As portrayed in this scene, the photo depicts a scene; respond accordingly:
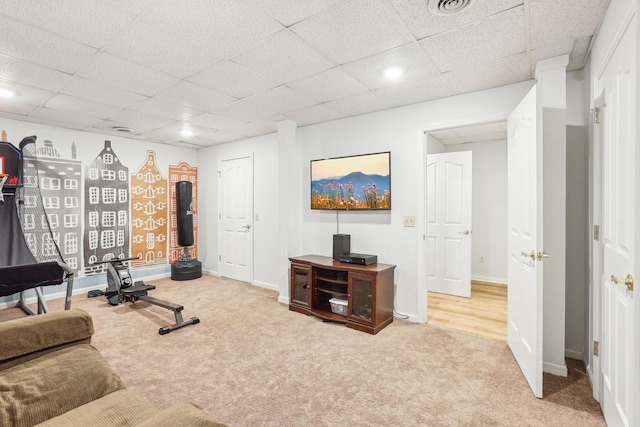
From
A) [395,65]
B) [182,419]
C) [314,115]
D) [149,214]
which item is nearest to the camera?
[182,419]

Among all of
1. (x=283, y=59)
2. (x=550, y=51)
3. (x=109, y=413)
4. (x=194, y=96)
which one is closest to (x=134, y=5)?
(x=283, y=59)

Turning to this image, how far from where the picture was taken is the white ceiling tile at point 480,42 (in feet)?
6.33

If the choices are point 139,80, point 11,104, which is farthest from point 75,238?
point 139,80

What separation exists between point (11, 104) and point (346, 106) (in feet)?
11.9

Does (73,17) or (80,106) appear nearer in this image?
(73,17)

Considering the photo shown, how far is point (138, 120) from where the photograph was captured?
13.2 feet

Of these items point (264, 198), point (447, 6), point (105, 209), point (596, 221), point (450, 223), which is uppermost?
point (447, 6)

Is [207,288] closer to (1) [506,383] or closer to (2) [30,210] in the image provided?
(2) [30,210]

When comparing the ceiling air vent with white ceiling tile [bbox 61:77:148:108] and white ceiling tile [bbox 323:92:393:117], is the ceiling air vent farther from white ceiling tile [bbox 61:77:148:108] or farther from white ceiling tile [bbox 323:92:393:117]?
white ceiling tile [bbox 61:77:148:108]

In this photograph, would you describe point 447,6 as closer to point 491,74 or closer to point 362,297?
point 491,74

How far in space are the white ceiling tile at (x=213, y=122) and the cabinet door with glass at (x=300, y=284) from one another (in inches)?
81.9

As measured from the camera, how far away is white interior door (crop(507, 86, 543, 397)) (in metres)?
2.07

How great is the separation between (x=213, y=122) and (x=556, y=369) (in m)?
4.44

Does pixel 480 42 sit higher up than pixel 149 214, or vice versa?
pixel 480 42
